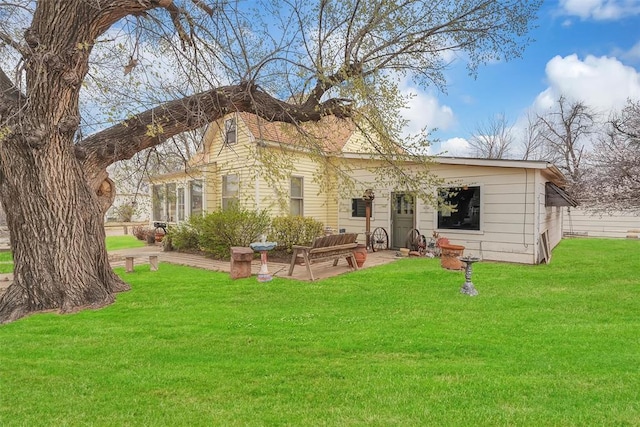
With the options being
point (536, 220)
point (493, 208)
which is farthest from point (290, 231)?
point (536, 220)

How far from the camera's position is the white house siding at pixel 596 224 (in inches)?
634

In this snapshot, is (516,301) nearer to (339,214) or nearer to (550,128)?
(339,214)

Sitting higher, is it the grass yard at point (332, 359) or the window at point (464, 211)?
the window at point (464, 211)

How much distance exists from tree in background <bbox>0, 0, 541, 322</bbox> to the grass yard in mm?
1191

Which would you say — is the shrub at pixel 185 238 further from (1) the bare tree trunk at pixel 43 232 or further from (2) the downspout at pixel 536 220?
(2) the downspout at pixel 536 220

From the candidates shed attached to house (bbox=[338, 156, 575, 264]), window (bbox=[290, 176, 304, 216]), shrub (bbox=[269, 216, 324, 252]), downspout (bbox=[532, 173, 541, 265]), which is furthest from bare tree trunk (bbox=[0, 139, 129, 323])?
downspout (bbox=[532, 173, 541, 265])

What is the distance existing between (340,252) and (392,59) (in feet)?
13.3

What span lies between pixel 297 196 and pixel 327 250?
197 inches

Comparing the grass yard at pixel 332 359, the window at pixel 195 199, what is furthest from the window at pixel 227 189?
the grass yard at pixel 332 359

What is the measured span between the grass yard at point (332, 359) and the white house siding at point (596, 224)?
12.8m

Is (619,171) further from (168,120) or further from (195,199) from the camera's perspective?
(195,199)

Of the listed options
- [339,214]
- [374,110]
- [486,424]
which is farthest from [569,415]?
[339,214]

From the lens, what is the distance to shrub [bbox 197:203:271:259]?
1009cm

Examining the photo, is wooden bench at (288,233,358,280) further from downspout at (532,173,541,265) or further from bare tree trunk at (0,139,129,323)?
downspout at (532,173,541,265)
